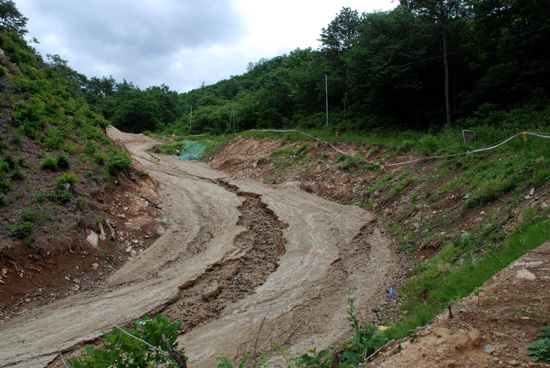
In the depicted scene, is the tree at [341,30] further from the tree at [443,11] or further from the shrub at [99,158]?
the shrub at [99,158]

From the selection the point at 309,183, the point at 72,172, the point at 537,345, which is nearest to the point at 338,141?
the point at 309,183

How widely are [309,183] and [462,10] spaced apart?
12.8 metres

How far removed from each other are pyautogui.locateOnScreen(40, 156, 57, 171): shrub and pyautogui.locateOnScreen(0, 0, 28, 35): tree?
20686mm

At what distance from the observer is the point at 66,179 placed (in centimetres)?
1080

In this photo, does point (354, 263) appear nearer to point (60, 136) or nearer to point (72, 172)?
point (72, 172)

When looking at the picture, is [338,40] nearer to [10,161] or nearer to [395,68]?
[395,68]

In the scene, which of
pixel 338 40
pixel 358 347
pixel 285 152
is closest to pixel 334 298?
pixel 358 347

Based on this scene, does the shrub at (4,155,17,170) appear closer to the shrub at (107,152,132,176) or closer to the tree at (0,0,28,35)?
the shrub at (107,152,132,176)

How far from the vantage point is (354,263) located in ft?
30.4

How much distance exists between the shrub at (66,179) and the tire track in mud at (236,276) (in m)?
5.47

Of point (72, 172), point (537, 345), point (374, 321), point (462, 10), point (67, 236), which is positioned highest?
point (462, 10)

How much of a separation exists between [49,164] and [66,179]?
1.08 metres

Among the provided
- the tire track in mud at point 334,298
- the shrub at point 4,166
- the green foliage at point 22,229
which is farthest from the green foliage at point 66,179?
the tire track in mud at point 334,298

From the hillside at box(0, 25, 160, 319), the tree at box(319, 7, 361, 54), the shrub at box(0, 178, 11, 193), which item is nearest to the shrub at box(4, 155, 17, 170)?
the hillside at box(0, 25, 160, 319)
